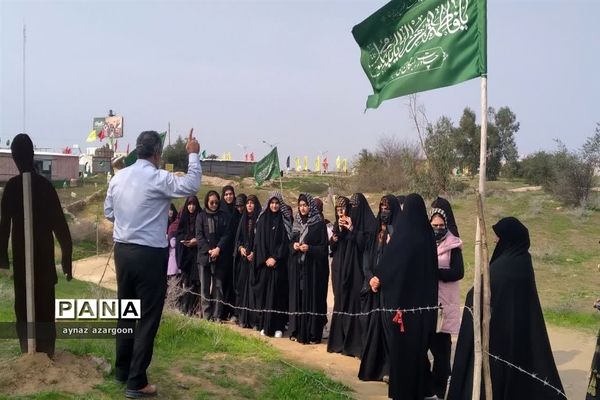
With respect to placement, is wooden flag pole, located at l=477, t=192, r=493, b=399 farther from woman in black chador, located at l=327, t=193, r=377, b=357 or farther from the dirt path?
woman in black chador, located at l=327, t=193, r=377, b=357

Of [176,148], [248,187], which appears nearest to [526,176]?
[248,187]

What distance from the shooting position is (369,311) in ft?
18.9

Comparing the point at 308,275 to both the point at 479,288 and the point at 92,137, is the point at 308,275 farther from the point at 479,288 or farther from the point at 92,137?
the point at 92,137

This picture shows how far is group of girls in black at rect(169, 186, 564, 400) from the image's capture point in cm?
360

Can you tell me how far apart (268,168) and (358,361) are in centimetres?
630

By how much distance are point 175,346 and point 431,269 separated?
7.95 feet

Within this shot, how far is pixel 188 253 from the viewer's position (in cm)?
818

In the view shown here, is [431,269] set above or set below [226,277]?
above

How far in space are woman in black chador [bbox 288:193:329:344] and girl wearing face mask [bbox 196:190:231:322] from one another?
4.13 feet

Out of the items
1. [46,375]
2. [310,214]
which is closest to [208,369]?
[46,375]

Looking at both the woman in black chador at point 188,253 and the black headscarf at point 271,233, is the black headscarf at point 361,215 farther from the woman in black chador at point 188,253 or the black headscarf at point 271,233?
the woman in black chador at point 188,253

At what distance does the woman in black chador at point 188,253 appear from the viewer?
8.13 m

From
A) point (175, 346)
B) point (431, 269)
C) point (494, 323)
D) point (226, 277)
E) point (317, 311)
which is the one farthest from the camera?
point (226, 277)

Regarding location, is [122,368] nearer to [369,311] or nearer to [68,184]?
[369,311]
